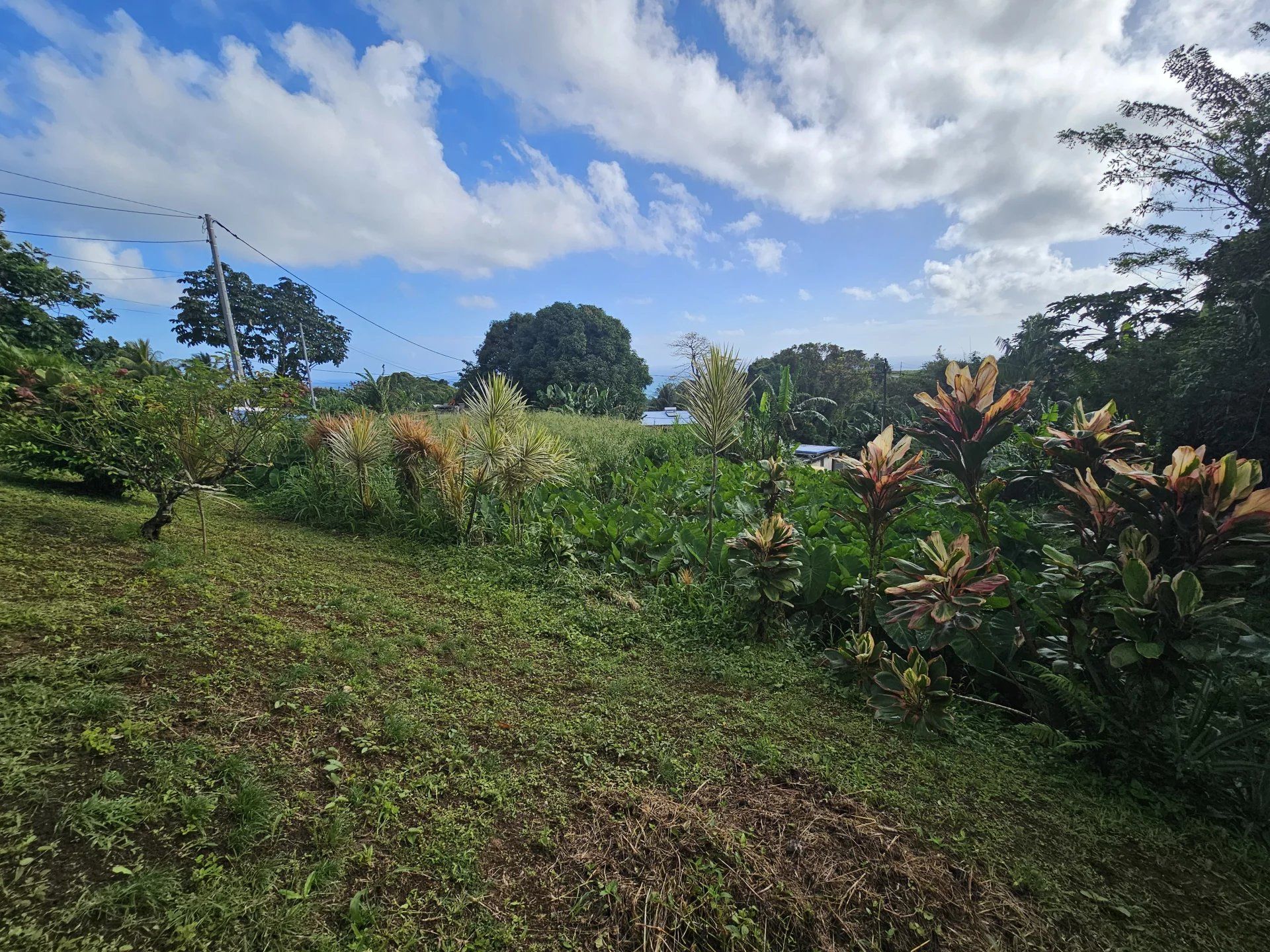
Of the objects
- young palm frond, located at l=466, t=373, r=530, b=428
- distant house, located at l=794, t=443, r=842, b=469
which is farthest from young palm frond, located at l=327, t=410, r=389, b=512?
distant house, located at l=794, t=443, r=842, b=469

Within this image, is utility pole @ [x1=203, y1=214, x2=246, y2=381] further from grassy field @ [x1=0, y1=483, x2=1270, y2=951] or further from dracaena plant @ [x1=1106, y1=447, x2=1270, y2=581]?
dracaena plant @ [x1=1106, y1=447, x2=1270, y2=581]

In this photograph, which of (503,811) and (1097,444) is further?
(1097,444)

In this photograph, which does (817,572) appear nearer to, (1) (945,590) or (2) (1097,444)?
(1) (945,590)

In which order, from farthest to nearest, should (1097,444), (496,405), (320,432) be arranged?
(320,432) → (496,405) → (1097,444)

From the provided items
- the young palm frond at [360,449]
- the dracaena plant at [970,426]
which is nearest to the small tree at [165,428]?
the young palm frond at [360,449]

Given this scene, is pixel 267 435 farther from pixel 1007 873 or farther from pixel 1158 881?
pixel 1158 881

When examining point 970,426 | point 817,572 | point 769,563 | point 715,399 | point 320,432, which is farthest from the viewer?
point 320,432

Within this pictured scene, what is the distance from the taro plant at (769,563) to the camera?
127 inches

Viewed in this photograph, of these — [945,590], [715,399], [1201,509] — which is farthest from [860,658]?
[715,399]

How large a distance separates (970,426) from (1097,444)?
51cm

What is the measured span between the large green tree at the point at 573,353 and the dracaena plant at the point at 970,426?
75.9 ft

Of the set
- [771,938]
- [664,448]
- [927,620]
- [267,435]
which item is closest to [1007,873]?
[771,938]

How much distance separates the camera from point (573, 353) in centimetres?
2723

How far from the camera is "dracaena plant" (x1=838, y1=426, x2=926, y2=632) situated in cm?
274
